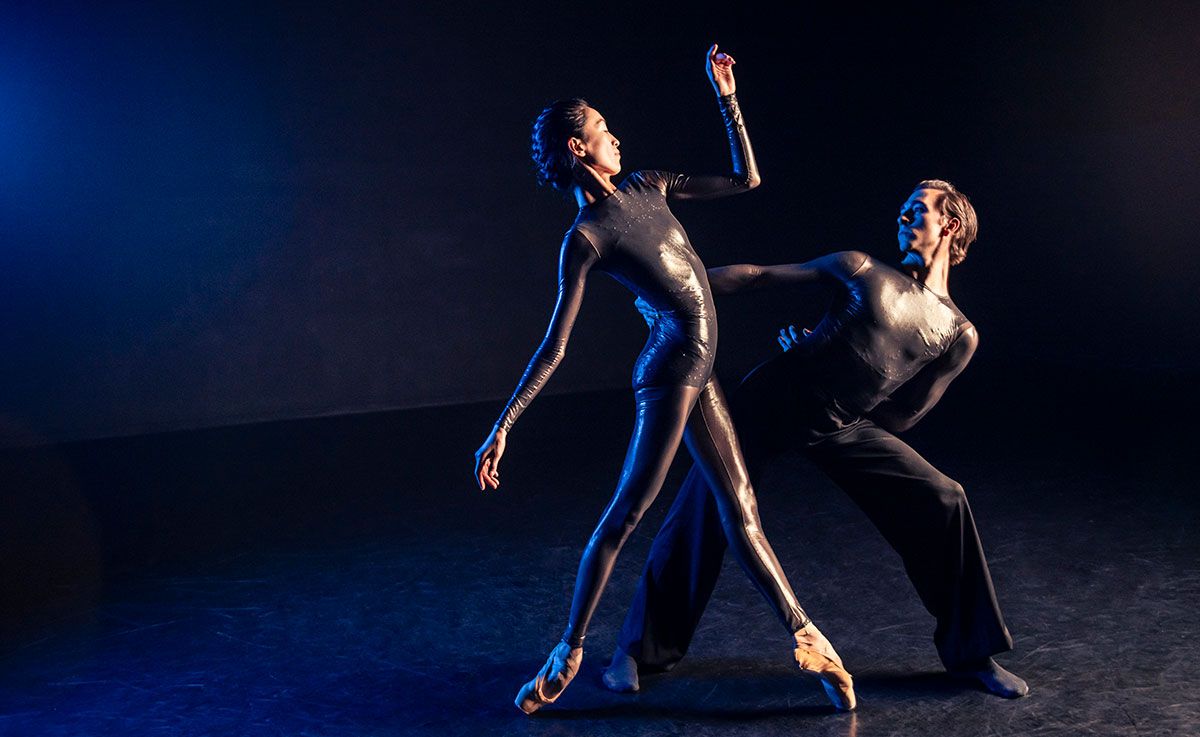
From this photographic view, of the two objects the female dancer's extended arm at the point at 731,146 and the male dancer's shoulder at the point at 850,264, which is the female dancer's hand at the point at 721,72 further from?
the male dancer's shoulder at the point at 850,264

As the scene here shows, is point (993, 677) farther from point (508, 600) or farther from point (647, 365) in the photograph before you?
point (508, 600)

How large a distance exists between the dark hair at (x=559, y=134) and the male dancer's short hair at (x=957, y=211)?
39.5 inches

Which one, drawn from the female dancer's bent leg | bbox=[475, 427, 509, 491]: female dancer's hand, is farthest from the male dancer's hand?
bbox=[475, 427, 509, 491]: female dancer's hand

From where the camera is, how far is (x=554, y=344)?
9.89ft

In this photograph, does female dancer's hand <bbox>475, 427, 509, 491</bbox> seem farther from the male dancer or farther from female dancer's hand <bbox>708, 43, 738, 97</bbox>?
female dancer's hand <bbox>708, 43, 738, 97</bbox>

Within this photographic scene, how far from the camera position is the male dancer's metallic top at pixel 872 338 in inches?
124

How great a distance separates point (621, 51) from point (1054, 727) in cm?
659

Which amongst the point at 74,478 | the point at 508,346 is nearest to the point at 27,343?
the point at 74,478

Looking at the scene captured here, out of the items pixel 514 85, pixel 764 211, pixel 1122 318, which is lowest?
pixel 1122 318

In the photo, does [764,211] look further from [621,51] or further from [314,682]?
[314,682]

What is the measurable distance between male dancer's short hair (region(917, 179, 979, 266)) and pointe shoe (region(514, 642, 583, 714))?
1.56m

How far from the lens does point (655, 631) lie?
11.0ft

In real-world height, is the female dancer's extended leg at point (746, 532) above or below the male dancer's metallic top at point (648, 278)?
below

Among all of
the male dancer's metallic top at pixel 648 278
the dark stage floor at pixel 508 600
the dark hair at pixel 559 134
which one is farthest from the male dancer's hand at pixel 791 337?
the dark stage floor at pixel 508 600
